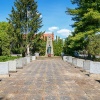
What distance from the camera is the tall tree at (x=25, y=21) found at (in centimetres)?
4916

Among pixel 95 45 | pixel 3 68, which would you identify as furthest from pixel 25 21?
pixel 3 68

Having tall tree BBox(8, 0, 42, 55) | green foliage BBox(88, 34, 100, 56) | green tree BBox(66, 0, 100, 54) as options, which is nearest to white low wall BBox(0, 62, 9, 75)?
green foliage BBox(88, 34, 100, 56)

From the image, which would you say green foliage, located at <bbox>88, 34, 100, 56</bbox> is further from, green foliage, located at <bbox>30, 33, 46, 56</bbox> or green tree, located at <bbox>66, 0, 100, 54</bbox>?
green foliage, located at <bbox>30, 33, 46, 56</bbox>

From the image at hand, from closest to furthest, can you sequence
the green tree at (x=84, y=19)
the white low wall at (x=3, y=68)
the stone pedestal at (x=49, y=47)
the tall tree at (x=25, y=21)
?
the white low wall at (x=3, y=68)
the green tree at (x=84, y=19)
the tall tree at (x=25, y=21)
the stone pedestal at (x=49, y=47)

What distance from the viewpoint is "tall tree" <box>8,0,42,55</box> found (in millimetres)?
49156

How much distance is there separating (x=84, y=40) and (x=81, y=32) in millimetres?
1270

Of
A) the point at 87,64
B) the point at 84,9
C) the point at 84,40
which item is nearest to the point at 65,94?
the point at 87,64

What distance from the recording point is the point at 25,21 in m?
50.2

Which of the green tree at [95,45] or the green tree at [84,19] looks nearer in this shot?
the green tree at [95,45]

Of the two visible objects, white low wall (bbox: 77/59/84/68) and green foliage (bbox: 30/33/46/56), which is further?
green foliage (bbox: 30/33/46/56)

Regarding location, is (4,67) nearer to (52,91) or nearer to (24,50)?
(52,91)

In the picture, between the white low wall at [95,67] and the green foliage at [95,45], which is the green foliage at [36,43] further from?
the white low wall at [95,67]

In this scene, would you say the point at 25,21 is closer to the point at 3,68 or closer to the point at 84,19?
the point at 84,19

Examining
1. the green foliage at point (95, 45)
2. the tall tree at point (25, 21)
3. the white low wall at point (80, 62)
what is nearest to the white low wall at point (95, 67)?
the white low wall at point (80, 62)
